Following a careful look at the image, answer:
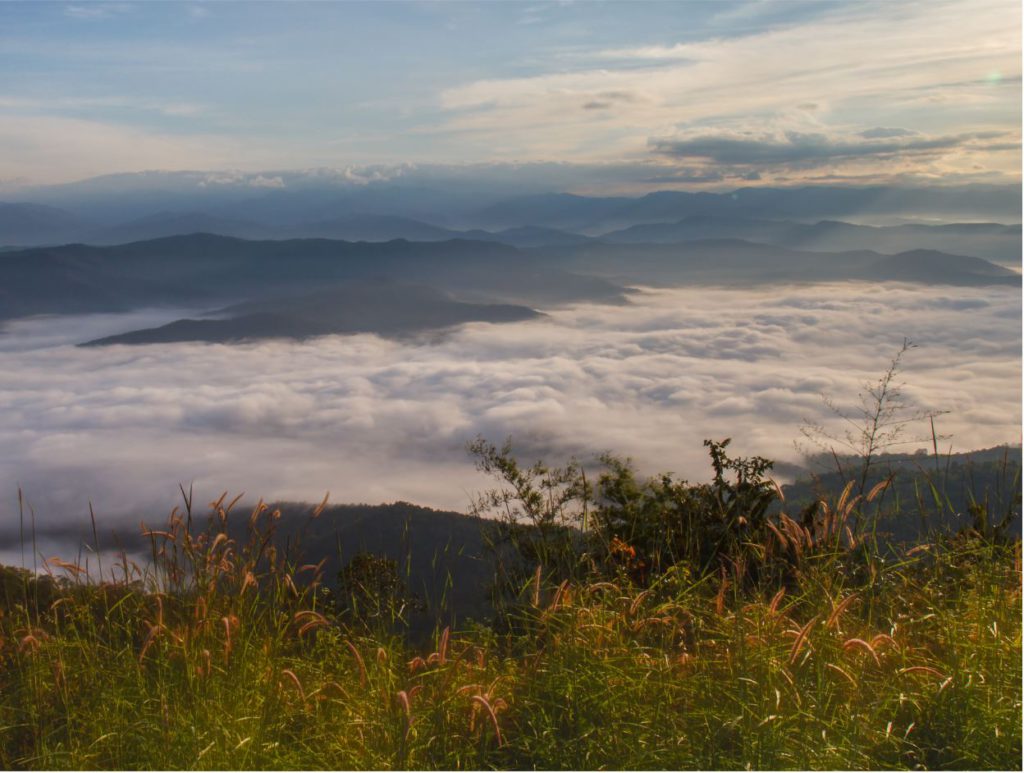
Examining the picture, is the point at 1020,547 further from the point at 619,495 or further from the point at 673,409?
the point at 673,409

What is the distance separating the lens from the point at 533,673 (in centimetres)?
459

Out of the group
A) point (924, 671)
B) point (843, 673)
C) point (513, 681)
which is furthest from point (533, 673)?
point (924, 671)

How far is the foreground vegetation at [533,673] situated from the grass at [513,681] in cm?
1

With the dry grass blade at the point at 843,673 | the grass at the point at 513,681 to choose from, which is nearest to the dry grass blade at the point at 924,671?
the grass at the point at 513,681

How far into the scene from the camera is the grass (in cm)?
408

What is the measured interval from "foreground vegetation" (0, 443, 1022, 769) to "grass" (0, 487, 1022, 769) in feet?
0.05

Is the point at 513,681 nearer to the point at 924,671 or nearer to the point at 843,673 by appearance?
the point at 843,673

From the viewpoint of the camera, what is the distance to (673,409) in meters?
198

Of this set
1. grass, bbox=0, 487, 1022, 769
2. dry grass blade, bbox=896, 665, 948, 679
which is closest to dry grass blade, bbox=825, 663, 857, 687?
grass, bbox=0, 487, 1022, 769

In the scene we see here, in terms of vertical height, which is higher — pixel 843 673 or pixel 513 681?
pixel 843 673

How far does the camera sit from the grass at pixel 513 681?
4078mm

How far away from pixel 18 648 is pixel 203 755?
1.63m

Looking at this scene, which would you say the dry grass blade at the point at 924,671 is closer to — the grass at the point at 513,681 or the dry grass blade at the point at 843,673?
the grass at the point at 513,681

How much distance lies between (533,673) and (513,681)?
0.85ft
